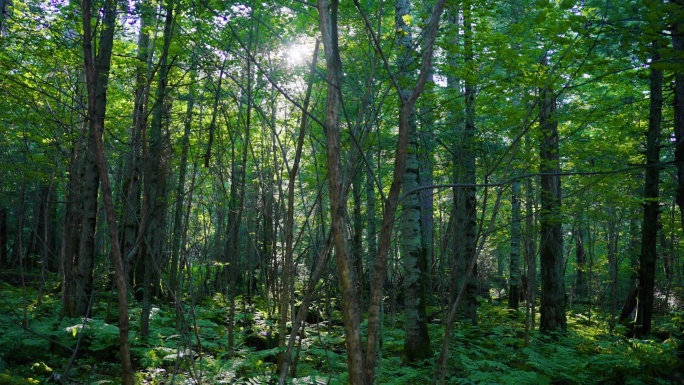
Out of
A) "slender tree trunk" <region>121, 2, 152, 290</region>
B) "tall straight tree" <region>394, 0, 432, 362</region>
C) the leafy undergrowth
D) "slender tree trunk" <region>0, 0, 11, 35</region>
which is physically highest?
"slender tree trunk" <region>0, 0, 11, 35</region>

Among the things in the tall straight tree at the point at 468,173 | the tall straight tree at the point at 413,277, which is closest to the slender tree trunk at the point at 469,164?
the tall straight tree at the point at 468,173

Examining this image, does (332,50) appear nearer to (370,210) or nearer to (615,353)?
(615,353)

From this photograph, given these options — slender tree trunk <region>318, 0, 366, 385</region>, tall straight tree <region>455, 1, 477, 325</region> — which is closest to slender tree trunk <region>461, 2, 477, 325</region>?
tall straight tree <region>455, 1, 477, 325</region>

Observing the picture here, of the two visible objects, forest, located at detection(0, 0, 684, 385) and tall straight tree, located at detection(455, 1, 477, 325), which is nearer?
forest, located at detection(0, 0, 684, 385)

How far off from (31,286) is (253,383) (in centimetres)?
1250

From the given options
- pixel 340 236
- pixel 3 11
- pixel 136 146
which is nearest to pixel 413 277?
pixel 136 146

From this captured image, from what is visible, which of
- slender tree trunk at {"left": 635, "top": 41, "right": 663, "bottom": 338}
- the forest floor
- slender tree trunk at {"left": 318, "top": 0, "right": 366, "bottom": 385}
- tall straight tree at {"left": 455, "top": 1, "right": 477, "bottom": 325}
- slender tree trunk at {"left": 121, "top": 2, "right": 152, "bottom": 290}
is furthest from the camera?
slender tree trunk at {"left": 635, "top": 41, "right": 663, "bottom": 338}

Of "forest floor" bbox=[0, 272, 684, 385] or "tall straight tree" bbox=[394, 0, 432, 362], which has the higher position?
"tall straight tree" bbox=[394, 0, 432, 362]

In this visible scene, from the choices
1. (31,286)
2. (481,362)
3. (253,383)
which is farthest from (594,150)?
(31,286)

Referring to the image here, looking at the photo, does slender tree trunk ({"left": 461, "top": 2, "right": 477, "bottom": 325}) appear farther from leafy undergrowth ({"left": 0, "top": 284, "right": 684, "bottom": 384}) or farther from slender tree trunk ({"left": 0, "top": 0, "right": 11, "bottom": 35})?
slender tree trunk ({"left": 0, "top": 0, "right": 11, "bottom": 35})

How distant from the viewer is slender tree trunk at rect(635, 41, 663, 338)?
9.05 meters

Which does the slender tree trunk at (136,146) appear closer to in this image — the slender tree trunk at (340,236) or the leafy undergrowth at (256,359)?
the leafy undergrowth at (256,359)

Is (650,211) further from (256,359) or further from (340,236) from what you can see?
(340,236)

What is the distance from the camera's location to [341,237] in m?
1.89
